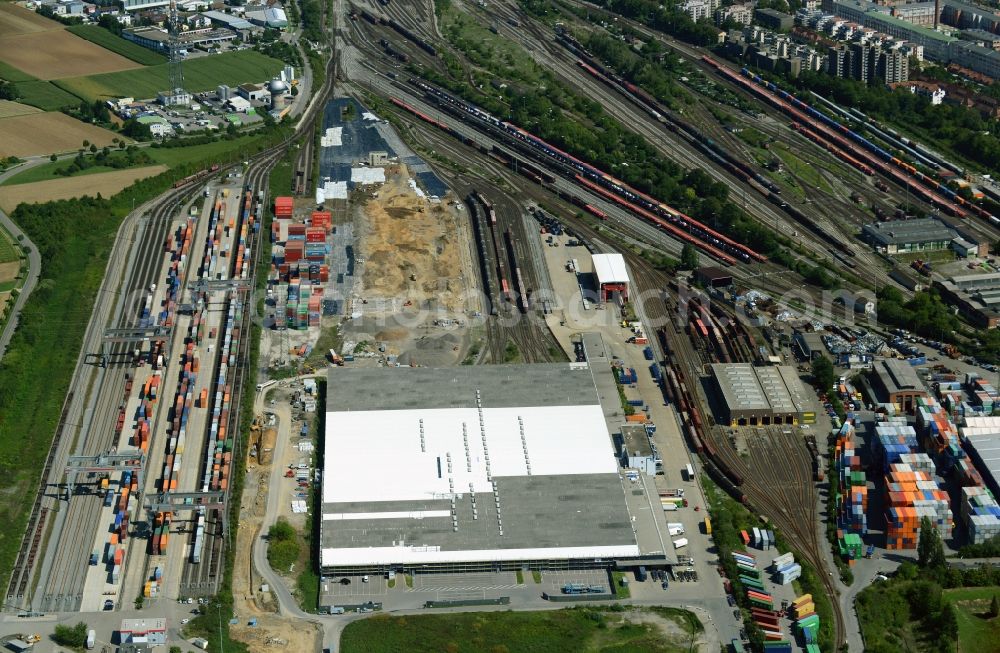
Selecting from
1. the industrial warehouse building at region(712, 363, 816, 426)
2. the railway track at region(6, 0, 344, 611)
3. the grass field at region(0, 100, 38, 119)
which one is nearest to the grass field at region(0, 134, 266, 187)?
the grass field at region(0, 100, 38, 119)

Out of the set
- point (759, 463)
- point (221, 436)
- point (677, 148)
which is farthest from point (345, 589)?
point (677, 148)

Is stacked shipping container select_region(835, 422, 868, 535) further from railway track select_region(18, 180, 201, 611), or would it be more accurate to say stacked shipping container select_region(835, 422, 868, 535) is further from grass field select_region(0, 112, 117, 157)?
grass field select_region(0, 112, 117, 157)

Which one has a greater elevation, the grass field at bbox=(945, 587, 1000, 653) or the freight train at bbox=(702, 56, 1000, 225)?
the freight train at bbox=(702, 56, 1000, 225)

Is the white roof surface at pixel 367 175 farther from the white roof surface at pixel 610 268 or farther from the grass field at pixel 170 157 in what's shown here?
the white roof surface at pixel 610 268

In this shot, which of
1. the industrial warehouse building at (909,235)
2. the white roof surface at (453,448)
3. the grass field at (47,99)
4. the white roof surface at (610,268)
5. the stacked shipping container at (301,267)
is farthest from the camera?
the grass field at (47,99)

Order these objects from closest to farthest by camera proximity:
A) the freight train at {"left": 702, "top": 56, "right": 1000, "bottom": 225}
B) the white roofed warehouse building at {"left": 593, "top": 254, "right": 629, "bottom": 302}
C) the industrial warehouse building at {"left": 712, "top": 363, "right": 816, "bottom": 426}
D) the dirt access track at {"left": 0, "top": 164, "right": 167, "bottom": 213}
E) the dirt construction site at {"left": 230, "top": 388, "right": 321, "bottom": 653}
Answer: the dirt construction site at {"left": 230, "top": 388, "right": 321, "bottom": 653} → the industrial warehouse building at {"left": 712, "top": 363, "right": 816, "bottom": 426} → the white roofed warehouse building at {"left": 593, "top": 254, "right": 629, "bottom": 302} → the dirt access track at {"left": 0, "top": 164, "right": 167, "bottom": 213} → the freight train at {"left": 702, "top": 56, "right": 1000, "bottom": 225}

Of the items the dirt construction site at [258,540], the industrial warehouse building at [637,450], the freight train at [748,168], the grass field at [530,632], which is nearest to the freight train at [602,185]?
the freight train at [748,168]
